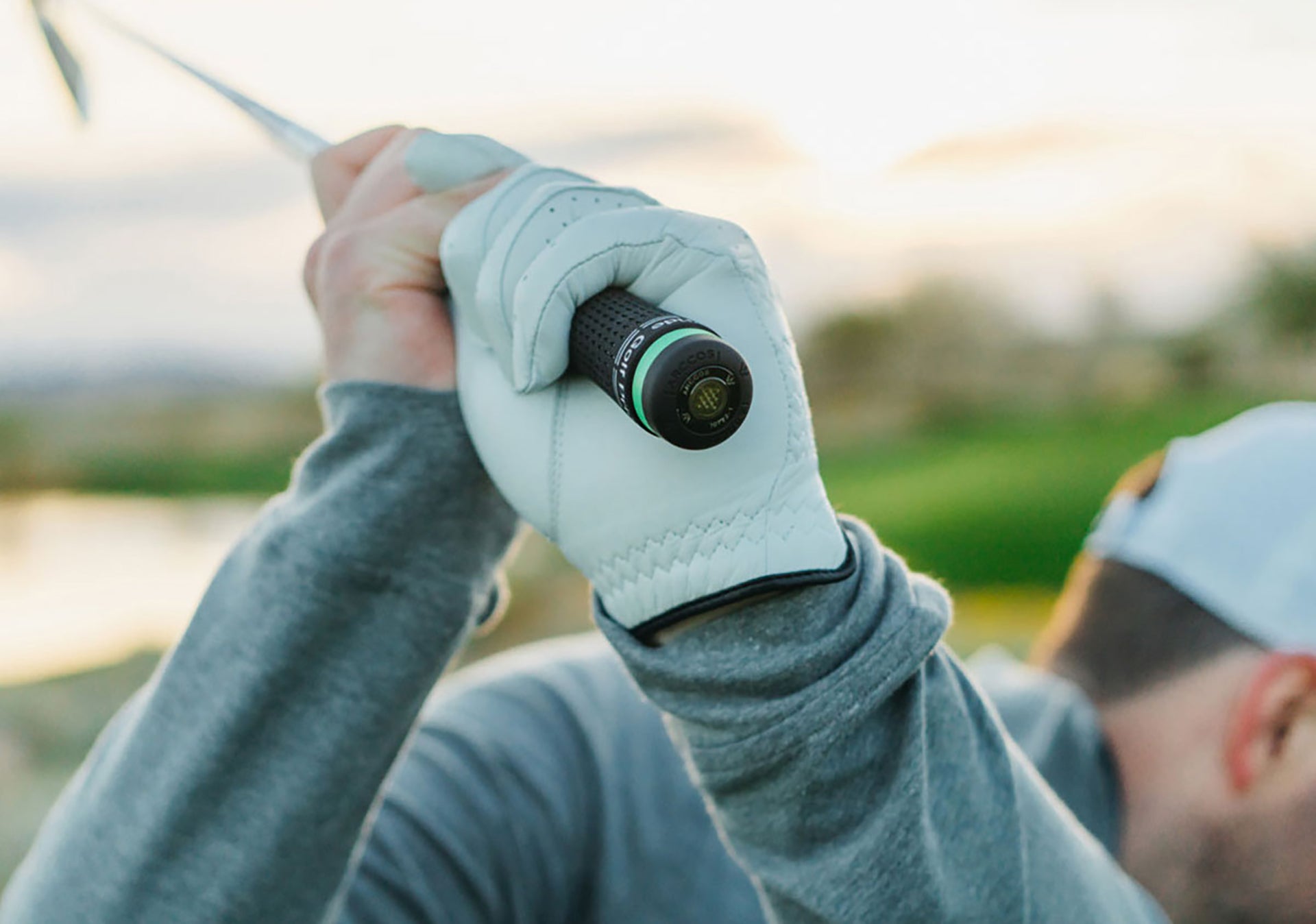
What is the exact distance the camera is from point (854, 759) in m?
0.66

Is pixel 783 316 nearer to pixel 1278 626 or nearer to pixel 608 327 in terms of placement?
pixel 608 327

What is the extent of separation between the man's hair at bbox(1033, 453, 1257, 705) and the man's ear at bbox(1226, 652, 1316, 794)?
→ 0.20 feet

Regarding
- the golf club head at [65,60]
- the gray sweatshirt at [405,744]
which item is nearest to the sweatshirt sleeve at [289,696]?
the gray sweatshirt at [405,744]

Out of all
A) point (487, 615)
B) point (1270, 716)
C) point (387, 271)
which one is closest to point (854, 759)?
point (487, 615)

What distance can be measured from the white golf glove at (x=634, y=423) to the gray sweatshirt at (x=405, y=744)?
35mm

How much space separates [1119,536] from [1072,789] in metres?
0.37

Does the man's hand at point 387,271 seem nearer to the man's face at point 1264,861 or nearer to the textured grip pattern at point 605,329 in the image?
the textured grip pattern at point 605,329

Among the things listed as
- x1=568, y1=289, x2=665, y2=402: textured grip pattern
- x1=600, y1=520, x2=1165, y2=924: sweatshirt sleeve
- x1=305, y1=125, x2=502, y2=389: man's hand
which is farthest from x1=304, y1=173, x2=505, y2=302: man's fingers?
x1=600, y1=520, x2=1165, y2=924: sweatshirt sleeve

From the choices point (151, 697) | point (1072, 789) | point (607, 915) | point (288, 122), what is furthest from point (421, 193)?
point (1072, 789)

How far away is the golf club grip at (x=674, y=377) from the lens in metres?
0.58

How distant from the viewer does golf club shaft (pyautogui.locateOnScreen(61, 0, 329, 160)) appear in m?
0.86

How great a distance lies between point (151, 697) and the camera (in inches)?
32.7

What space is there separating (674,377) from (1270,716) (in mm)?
961

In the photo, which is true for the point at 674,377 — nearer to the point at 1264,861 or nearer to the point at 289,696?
the point at 289,696
